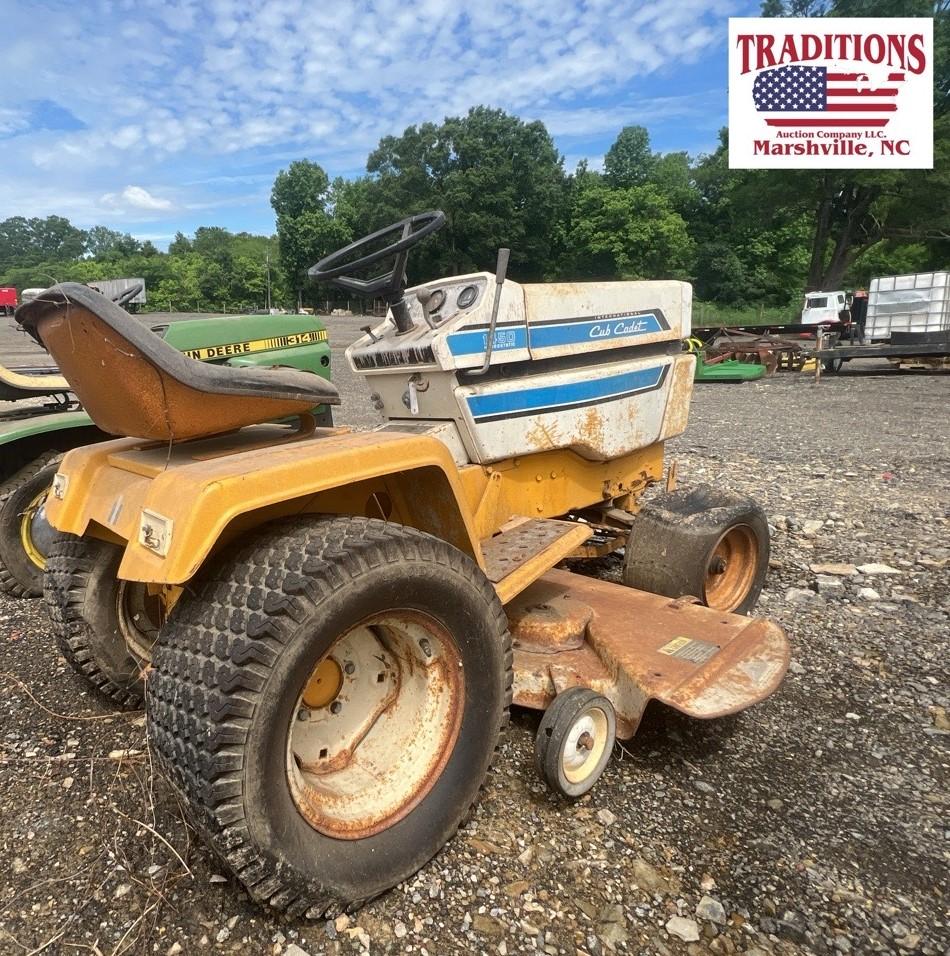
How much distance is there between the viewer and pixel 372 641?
6.76 ft

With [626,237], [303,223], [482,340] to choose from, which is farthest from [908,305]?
[303,223]

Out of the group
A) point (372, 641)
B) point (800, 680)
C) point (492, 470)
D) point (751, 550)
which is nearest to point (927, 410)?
point (751, 550)

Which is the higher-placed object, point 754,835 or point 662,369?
point 662,369

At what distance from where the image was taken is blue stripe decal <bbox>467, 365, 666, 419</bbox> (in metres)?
2.66

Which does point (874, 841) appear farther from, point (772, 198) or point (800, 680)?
point (772, 198)

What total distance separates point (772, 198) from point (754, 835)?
1286 inches

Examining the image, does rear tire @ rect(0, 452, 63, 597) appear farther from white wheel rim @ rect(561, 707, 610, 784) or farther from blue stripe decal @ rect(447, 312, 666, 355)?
white wheel rim @ rect(561, 707, 610, 784)

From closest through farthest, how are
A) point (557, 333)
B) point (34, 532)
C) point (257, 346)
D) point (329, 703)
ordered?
point (329, 703) < point (557, 333) < point (34, 532) < point (257, 346)

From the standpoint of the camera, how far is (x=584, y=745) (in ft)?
7.07

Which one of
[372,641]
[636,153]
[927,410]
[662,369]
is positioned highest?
[636,153]

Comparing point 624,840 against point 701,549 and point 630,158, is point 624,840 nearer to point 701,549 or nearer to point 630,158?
point 701,549

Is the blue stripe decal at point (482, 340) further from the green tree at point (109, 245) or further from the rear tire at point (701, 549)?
the green tree at point (109, 245)

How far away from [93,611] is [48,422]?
1.93m

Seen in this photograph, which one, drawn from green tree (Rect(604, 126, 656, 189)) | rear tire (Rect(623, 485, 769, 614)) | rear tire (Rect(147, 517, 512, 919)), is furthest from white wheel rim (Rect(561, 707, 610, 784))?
green tree (Rect(604, 126, 656, 189))
